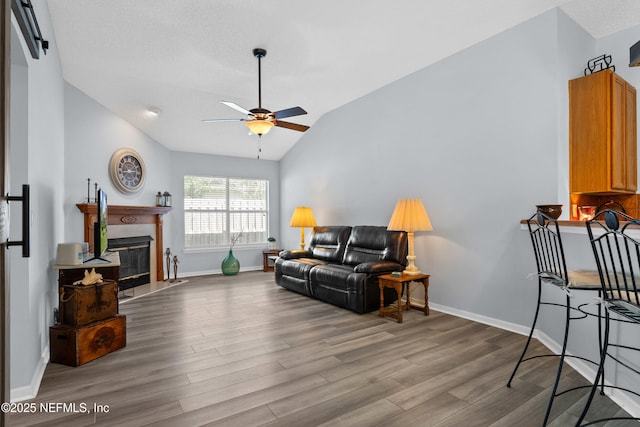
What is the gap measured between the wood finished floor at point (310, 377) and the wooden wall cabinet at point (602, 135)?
1.61 meters

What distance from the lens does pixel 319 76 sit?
15.5 ft

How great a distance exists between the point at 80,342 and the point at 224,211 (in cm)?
475

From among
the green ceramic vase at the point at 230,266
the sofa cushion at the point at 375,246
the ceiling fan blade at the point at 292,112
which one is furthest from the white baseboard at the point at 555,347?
the green ceramic vase at the point at 230,266

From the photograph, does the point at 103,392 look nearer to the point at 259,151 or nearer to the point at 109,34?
the point at 109,34

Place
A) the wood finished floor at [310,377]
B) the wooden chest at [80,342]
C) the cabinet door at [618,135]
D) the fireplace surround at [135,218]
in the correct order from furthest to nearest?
the fireplace surround at [135,218] < the cabinet door at [618,135] < the wooden chest at [80,342] < the wood finished floor at [310,377]

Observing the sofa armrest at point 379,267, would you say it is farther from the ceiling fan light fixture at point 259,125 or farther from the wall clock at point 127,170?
the wall clock at point 127,170

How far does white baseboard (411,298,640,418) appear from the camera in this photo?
Result: 2.06 m

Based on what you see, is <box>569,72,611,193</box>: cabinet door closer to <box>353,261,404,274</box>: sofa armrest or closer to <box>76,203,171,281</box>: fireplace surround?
<box>353,261,404,274</box>: sofa armrest

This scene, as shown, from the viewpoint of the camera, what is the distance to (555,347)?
9.78 ft

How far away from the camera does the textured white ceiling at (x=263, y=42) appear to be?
3254mm

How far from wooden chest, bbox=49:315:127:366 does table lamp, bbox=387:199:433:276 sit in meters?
3.13

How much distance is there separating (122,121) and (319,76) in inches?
130

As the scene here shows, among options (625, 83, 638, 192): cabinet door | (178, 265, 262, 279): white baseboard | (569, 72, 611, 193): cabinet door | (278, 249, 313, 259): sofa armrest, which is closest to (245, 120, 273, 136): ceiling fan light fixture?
(278, 249, 313, 259): sofa armrest

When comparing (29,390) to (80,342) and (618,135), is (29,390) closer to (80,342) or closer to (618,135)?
(80,342)
